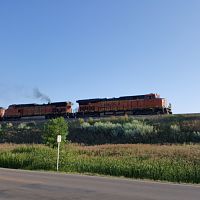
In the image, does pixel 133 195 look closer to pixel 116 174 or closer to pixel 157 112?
pixel 116 174

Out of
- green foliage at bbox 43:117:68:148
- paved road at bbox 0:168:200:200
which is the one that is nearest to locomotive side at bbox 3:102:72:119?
green foliage at bbox 43:117:68:148

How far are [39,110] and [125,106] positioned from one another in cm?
1572

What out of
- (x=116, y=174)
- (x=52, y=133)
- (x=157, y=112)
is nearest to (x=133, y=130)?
(x=157, y=112)

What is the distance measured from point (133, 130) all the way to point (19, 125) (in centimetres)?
2243

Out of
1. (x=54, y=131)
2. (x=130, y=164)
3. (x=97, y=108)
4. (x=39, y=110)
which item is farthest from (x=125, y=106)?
(x=130, y=164)

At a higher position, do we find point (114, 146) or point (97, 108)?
point (97, 108)

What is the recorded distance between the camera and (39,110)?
69000 mm

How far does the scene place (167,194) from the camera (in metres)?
13.2

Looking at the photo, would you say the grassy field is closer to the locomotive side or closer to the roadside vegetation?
the roadside vegetation

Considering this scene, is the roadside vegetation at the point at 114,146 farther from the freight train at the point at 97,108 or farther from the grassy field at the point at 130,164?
the freight train at the point at 97,108

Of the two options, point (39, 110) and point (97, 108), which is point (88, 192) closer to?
point (97, 108)

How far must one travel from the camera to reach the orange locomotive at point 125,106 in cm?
5838

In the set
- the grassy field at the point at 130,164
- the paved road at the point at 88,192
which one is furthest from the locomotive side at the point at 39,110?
the paved road at the point at 88,192

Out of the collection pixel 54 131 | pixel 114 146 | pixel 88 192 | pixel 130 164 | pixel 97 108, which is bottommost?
pixel 88 192
